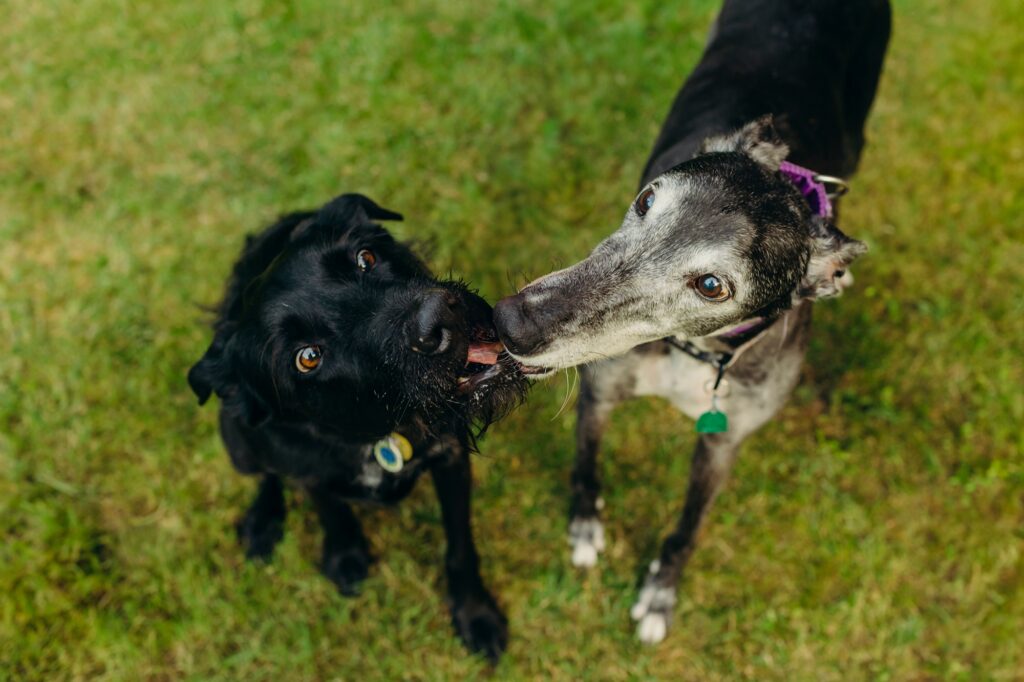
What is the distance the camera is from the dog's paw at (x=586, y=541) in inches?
178

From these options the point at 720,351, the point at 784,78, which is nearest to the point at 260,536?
the point at 720,351

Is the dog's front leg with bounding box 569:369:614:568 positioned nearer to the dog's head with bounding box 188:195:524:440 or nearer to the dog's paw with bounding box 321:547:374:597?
the dog's head with bounding box 188:195:524:440

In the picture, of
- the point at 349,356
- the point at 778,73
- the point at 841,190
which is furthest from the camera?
the point at 778,73

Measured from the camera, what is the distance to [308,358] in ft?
9.93

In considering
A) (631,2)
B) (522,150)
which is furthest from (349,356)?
(631,2)

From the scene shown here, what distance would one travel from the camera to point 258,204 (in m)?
5.66

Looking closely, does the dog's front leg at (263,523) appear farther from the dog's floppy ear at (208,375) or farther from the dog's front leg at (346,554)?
the dog's floppy ear at (208,375)

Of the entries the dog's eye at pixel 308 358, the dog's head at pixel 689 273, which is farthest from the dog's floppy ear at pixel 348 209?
the dog's head at pixel 689 273

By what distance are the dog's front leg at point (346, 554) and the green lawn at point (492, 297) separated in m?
0.12

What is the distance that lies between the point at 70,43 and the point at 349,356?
5453mm

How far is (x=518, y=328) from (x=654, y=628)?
7.83ft

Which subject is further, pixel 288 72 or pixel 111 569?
pixel 288 72

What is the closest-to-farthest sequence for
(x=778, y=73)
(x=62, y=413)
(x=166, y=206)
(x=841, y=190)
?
(x=841, y=190) < (x=778, y=73) < (x=62, y=413) < (x=166, y=206)

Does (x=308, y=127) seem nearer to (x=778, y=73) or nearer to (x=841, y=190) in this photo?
(x=778, y=73)
